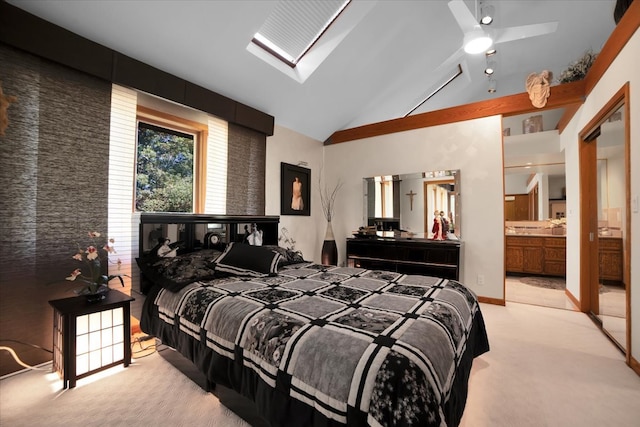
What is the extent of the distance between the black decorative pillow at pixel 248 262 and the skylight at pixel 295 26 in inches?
87.5

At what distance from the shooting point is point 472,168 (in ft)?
12.6

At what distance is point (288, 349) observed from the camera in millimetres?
1232

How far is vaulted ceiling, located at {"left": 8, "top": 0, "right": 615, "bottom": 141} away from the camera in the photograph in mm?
2229

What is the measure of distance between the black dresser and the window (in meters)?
2.49

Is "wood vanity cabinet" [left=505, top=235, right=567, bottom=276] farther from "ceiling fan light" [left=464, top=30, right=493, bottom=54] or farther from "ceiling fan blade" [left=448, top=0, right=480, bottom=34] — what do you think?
"ceiling fan blade" [left=448, top=0, right=480, bottom=34]

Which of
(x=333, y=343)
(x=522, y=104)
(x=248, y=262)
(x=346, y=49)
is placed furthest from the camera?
(x=522, y=104)

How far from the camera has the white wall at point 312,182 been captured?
397 cm

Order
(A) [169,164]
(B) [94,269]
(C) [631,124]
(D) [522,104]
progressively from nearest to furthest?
1. (B) [94,269]
2. (C) [631,124]
3. (A) [169,164]
4. (D) [522,104]

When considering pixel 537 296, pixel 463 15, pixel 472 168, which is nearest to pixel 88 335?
pixel 463 15

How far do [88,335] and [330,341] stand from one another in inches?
72.1

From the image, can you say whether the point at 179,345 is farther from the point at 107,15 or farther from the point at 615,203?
the point at 615,203

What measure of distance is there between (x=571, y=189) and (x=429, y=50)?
2.77 meters

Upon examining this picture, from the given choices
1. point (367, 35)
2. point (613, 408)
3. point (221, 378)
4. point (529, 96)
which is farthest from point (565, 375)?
point (367, 35)

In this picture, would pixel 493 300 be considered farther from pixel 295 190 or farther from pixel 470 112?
pixel 295 190
